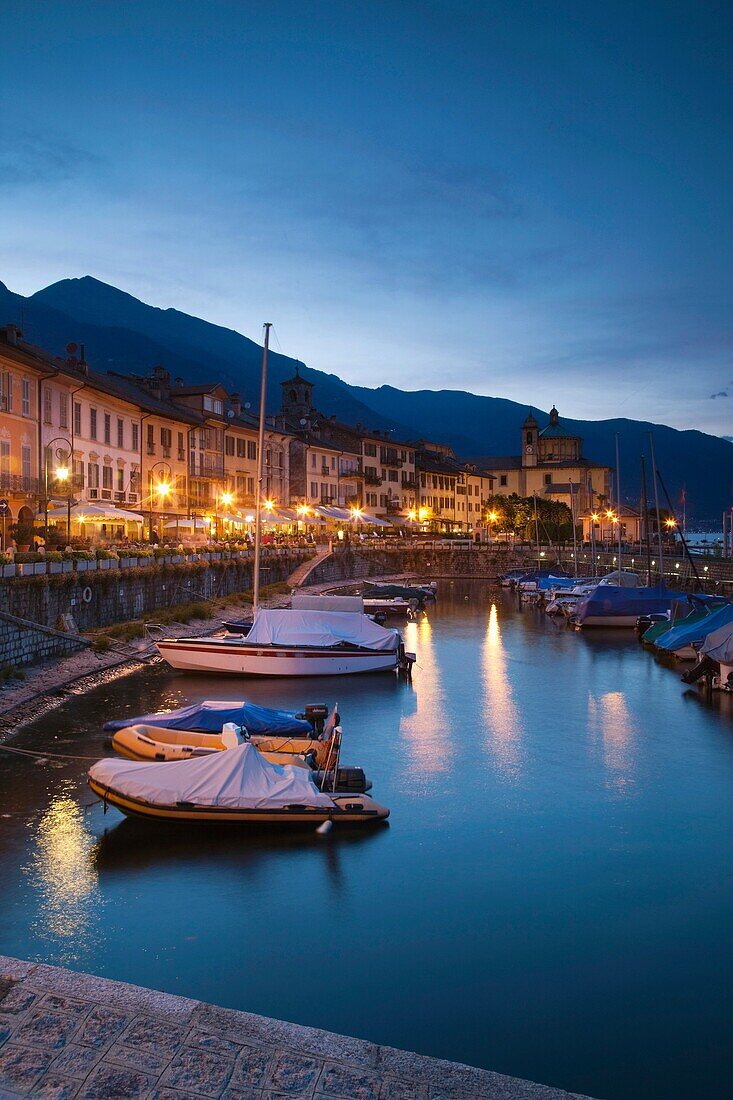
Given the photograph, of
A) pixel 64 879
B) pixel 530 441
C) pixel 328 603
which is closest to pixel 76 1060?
pixel 64 879

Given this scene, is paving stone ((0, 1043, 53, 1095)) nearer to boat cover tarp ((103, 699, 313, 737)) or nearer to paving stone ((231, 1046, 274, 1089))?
paving stone ((231, 1046, 274, 1089))

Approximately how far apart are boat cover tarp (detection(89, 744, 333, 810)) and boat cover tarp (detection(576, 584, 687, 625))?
47698 millimetres

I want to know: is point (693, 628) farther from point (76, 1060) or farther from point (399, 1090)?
point (76, 1060)

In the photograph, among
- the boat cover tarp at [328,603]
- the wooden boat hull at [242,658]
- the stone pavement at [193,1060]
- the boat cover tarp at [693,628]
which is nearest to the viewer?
the stone pavement at [193,1060]

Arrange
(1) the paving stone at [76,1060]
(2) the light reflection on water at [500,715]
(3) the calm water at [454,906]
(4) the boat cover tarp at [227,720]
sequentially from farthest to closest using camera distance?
1. (2) the light reflection on water at [500,715]
2. (4) the boat cover tarp at [227,720]
3. (3) the calm water at [454,906]
4. (1) the paving stone at [76,1060]

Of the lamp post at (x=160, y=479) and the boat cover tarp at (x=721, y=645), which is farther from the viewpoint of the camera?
the lamp post at (x=160, y=479)

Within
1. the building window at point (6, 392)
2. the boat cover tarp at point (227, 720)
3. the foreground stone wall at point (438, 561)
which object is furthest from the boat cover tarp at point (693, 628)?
the foreground stone wall at point (438, 561)

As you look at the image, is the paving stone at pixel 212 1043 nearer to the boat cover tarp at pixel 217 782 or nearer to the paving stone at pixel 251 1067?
the paving stone at pixel 251 1067

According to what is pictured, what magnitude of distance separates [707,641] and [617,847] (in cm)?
2064

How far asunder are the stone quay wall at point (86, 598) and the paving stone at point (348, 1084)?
2631 cm

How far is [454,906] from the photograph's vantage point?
16156mm

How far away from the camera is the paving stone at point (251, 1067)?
8492 millimetres

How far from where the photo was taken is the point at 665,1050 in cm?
1200

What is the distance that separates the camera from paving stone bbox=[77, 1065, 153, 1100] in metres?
8.40
